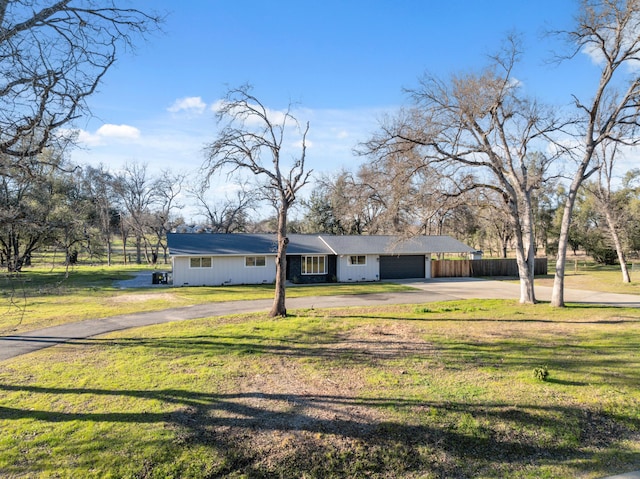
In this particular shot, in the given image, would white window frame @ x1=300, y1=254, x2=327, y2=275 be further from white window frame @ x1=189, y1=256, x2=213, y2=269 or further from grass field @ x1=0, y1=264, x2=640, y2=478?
grass field @ x1=0, y1=264, x2=640, y2=478

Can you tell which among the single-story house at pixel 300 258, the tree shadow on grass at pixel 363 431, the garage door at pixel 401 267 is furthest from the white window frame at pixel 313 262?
the tree shadow on grass at pixel 363 431

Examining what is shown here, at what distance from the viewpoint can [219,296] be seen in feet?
64.2

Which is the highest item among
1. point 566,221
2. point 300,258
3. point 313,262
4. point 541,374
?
point 566,221

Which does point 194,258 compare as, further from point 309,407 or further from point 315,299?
point 309,407

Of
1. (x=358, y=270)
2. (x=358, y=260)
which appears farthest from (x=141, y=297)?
(x=358, y=260)

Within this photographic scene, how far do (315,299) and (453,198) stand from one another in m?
7.83

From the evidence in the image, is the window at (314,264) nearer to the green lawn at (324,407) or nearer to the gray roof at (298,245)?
the gray roof at (298,245)

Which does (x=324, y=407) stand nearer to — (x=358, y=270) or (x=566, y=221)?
(x=566, y=221)

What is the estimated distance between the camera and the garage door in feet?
97.6

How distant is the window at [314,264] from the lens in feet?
89.8

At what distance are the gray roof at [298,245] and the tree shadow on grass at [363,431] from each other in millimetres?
18412

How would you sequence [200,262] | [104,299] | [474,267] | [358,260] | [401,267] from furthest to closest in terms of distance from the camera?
[474,267]
[401,267]
[358,260]
[200,262]
[104,299]

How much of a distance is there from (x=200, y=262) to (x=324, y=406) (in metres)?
20.4

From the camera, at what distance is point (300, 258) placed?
1073 inches
